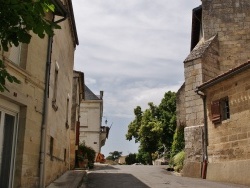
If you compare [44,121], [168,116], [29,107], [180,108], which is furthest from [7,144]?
[168,116]

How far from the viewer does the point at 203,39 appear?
16969 millimetres

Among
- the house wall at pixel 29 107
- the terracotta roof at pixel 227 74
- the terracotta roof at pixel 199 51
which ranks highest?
the terracotta roof at pixel 199 51

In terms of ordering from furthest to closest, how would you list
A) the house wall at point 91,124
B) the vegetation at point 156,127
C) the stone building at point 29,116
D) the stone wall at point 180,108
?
1. the vegetation at point 156,127
2. the house wall at point 91,124
3. the stone wall at point 180,108
4. the stone building at point 29,116

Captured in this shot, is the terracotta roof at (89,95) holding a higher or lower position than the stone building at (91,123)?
higher

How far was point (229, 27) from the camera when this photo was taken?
16.7 m

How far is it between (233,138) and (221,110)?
4.29 ft

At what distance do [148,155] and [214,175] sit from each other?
28067mm

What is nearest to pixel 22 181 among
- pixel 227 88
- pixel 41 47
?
pixel 41 47

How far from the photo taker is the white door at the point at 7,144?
6.99 m

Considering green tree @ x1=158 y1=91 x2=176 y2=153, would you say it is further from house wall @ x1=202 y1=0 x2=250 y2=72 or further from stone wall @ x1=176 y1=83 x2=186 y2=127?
house wall @ x1=202 y1=0 x2=250 y2=72

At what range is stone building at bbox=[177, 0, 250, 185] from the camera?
39.9ft

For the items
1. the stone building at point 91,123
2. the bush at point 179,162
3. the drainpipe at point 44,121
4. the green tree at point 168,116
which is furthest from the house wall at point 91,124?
the drainpipe at point 44,121

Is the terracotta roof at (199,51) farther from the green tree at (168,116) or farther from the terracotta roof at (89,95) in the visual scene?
the terracotta roof at (89,95)

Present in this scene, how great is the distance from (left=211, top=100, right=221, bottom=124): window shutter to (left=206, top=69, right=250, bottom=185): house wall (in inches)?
7.7
